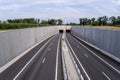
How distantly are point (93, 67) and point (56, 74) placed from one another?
19.8 ft

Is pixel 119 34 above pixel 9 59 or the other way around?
above

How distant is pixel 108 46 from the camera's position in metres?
41.7

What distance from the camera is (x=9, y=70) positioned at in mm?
25062

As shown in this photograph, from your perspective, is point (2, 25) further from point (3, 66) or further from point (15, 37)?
point (3, 66)

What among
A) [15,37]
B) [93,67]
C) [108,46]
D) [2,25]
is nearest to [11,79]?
[93,67]

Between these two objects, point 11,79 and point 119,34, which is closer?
point 11,79

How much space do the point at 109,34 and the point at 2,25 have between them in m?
28.0

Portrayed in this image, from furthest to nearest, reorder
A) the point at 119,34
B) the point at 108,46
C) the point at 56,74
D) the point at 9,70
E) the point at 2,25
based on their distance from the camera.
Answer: the point at 2,25 → the point at 108,46 → the point at 119,34 → the point at 9,70 → the point at 56,74

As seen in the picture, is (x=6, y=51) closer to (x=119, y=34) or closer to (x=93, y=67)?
(x=93, y=67)

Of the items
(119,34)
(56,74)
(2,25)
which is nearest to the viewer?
(56,74)

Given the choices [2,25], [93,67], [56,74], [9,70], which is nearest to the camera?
[56,74]

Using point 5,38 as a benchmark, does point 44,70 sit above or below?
below

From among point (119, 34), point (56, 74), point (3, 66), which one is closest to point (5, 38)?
point (3, 66)

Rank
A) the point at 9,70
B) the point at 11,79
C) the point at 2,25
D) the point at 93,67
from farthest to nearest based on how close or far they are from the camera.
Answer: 1. the point at 2,25
2. the point at 93,67
3. the point at 9,70
4. the point at 11,79
